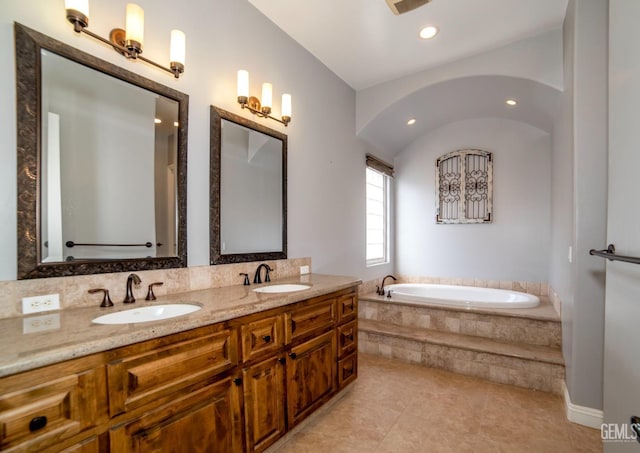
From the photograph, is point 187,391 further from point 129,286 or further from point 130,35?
point 130,35

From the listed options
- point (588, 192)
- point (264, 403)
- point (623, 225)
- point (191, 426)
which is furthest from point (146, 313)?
point (588, 192)

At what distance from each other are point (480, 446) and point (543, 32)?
3268 millimetres

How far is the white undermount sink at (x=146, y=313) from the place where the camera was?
1320mm

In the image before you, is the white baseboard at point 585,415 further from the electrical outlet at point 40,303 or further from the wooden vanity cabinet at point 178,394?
the electrical outlet at point 40,303

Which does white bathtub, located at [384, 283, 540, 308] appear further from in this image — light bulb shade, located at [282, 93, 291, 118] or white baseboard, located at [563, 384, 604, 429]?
light bulb shade, located at [282, 93, 291, 118]

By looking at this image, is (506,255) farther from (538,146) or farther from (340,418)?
(340,418)

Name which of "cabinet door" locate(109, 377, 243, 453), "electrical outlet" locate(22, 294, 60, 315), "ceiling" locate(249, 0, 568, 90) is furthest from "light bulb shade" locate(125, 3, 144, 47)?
"cabinet door" locate(109, 377, 243, 453)

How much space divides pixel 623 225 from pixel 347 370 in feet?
6.13

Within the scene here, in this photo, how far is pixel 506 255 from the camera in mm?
3992

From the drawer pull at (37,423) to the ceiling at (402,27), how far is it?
2661mm

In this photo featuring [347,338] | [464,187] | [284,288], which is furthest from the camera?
[464,187]

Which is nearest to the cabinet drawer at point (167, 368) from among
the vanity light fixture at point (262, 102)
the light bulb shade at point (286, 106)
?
the vanity light fixture at point (262, 102)

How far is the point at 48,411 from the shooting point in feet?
2.86

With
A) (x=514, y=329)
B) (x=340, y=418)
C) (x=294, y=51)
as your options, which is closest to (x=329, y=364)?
(x=340, y=418)
